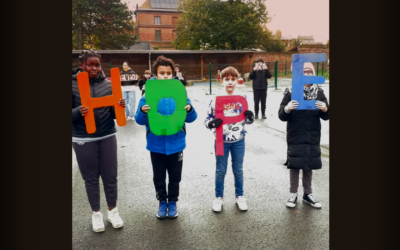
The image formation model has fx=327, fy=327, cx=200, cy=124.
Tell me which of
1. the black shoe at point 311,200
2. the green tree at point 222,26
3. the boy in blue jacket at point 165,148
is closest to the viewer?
the boy in blue jacket at point 165,148

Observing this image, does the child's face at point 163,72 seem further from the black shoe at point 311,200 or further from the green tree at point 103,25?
the green tree at point 103,25

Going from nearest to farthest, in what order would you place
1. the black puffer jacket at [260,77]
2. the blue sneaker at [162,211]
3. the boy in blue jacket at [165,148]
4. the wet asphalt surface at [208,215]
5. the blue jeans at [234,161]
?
1. the wet asphalt surface at [208,215]
2. the boy in blue jacket at [165,148]
3. the blue sneaker at [162,211]
4. the blue jeans at [234,161]
5. the black puffer jacket at [260,77]

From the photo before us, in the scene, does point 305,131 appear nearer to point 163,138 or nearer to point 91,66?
point 163,138

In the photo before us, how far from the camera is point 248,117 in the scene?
3.92 metres

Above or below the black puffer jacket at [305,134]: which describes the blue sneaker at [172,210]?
below

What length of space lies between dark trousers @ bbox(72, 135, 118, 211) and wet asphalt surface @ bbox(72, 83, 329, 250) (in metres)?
0.43

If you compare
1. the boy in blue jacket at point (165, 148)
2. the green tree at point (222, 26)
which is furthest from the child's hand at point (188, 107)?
the green tree at point (222, 26)

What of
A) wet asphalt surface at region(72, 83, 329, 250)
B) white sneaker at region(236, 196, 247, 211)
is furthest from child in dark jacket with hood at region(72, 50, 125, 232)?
white sneaker at region(236, 196, 247, 211)

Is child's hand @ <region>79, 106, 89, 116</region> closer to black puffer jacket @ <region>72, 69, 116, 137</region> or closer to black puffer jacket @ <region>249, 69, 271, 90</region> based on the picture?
black puffer jacket @ <region>72, 69, 116, 137</region>

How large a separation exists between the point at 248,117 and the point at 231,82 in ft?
1.53

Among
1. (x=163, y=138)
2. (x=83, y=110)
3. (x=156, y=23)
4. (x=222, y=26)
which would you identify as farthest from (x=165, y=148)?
(x=156, y=23)

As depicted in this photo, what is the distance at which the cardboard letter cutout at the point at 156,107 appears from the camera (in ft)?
11.6

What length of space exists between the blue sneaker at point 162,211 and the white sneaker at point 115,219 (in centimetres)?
43

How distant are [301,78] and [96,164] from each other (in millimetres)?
2368
